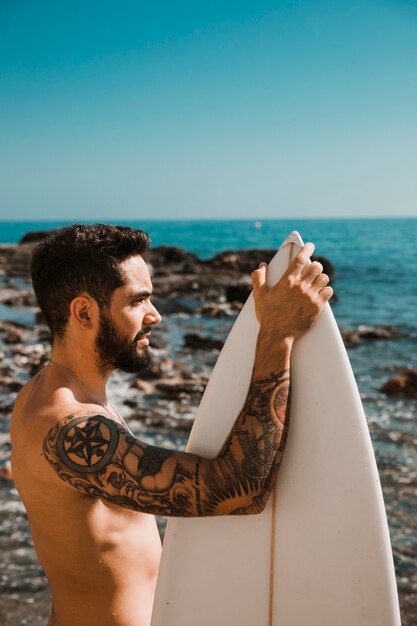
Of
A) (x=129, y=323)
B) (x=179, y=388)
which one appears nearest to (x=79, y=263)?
(x=129, y=323)

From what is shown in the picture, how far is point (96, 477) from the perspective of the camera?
1895 millimetres

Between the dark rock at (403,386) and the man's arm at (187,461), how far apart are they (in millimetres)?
8709

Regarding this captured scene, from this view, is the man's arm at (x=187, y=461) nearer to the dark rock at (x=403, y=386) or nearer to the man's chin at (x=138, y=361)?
the man's chin at (x=138, y=361)

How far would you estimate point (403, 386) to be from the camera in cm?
1029

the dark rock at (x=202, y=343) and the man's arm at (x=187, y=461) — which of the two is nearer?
the man's arm at (x=187, y=461)

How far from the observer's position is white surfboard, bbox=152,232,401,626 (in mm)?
2195

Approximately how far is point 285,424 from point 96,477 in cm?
60

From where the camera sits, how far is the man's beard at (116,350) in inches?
85.3

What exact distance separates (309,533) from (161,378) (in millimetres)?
9022

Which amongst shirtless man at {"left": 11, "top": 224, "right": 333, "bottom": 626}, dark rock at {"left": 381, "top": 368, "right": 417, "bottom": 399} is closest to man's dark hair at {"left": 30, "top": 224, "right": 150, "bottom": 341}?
shirtless man at {"left": 11, "top": 224, "right": 333, "bottom": 626}

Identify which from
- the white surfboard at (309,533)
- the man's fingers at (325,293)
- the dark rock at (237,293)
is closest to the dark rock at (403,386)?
the white surfboard at (309,533)

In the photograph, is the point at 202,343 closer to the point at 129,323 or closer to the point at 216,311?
the point at 216,311

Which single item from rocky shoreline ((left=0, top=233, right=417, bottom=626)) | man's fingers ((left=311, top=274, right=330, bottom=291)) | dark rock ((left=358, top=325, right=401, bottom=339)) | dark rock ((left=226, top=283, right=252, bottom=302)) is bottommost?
rocky shoreline ((left=0, top=233, right=417, bottom=626))

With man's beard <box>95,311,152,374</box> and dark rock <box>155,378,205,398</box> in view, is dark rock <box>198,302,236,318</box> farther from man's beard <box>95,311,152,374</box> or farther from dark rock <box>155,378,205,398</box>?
man's beard <box>95,311,152,374</box>
